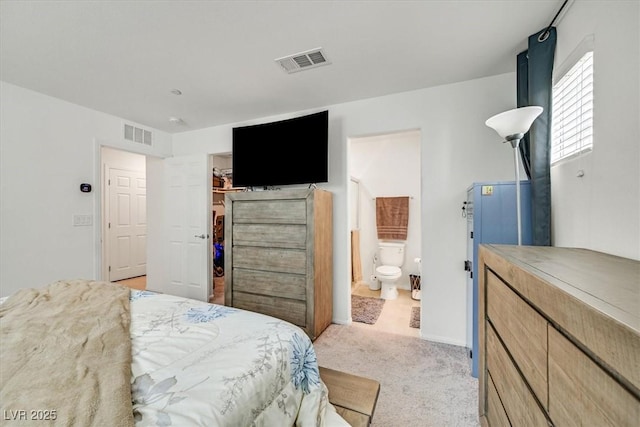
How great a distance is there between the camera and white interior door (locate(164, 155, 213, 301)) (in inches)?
137

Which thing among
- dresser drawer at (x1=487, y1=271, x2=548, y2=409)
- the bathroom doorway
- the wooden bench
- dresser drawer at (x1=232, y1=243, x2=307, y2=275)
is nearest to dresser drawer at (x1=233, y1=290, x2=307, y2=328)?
dresser drawer at (x1=232, y1=243, x2=307, y2=275)

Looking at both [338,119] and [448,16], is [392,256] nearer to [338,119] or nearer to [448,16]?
[338,119]

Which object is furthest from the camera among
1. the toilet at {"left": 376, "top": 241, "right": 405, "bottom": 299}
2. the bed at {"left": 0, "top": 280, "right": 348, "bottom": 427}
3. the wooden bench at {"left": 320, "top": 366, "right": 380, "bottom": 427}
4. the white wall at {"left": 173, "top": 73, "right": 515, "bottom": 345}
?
the toilet at {"left": 376, "top": 241, "right": 405, "bottom": 299}

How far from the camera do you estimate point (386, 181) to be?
4.13 m

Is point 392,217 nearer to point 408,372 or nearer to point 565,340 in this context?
point 408,372

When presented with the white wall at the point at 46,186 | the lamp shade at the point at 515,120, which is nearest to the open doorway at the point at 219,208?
the white wall at the point at 46,186

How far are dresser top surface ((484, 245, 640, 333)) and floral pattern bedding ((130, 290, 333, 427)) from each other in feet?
2.92

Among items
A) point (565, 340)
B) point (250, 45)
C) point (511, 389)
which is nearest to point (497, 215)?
point (511, 389)

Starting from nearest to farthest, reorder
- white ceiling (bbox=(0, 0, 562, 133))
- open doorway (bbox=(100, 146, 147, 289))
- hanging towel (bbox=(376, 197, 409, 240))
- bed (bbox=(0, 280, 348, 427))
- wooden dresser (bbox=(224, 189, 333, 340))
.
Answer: bed (bbox=(0, 280, 348, 427))
white ceiling (bbox=(0, 0, 562, 133))
wooden dresser (bbox=(224, 189, 333, 340))
hanging towel (bbox=(376, 197, 409, 240))
open doorway (bbox=(100, 146, 147, 289))

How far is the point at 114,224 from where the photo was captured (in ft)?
15.1

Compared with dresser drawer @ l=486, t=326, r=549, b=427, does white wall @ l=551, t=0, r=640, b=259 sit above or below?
above

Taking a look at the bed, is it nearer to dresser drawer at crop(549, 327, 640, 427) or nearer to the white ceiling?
dresser drawer at crop(549, 327, 640, 427)

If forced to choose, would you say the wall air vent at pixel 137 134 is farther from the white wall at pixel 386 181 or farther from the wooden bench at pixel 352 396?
the wooden bench at pixel 352 396

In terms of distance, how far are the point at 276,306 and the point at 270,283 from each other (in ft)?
0.77
